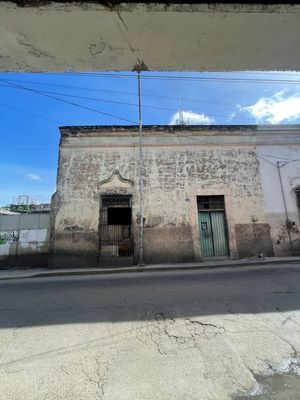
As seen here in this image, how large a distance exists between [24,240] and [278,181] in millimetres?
12415

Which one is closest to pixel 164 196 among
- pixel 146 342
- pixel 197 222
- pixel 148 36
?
pixel 197 222

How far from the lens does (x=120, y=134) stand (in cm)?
1320

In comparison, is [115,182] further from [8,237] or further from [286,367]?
[286,367]

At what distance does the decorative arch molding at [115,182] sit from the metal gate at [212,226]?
3455 mm

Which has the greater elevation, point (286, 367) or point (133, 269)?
point (133, 269)

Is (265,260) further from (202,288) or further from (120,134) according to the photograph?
(120,134)

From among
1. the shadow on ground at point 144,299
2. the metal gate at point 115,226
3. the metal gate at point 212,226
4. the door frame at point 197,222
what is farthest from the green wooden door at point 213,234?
the shadow on ground at point 144,299

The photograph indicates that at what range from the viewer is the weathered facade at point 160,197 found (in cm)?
1216

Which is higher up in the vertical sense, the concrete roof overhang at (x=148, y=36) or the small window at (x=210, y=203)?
the small window at (x=210, y=203)

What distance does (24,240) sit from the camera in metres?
12.4

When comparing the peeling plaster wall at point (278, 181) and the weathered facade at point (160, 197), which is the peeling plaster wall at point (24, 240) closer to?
the weathered facade at point (160, 197)

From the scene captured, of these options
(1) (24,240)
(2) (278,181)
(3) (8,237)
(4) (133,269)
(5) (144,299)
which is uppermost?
(2) (278,181)

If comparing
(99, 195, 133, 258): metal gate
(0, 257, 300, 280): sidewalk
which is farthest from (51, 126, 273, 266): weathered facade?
(0, 257, 300, 280): sidewalk

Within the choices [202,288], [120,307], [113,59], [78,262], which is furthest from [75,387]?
[78,262]
